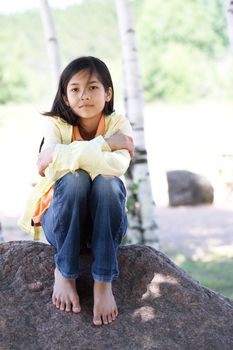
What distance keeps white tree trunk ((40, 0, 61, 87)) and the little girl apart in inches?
152

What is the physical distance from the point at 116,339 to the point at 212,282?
4.46m

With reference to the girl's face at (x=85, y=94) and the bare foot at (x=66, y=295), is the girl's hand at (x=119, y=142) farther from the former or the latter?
the bare foot at (x=66, y=295)

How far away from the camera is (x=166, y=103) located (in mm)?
29031

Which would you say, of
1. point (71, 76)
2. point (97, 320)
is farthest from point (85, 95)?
point (97, 320)

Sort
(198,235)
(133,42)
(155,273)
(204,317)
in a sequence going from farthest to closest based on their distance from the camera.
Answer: (198,235)
(133,42)
(155,273)
(204,317)

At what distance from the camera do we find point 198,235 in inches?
380

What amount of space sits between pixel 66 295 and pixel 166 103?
2677 cm

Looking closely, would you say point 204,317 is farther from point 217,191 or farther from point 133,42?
point 217,191

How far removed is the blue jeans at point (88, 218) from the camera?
2.62m

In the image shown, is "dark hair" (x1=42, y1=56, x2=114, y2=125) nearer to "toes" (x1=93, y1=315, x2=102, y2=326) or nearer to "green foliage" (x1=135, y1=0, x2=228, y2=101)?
"toes" (x1=93, y1=315, x2=102, y2=326)

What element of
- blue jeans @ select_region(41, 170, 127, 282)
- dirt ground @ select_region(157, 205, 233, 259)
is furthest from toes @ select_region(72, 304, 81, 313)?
dirt ground @ select_region(157, 205, 233, 259)

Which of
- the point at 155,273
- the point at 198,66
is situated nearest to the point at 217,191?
the point at 155,273

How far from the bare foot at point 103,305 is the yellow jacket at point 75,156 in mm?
532

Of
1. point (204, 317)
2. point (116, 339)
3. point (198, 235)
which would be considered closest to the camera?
point (116, 339)
